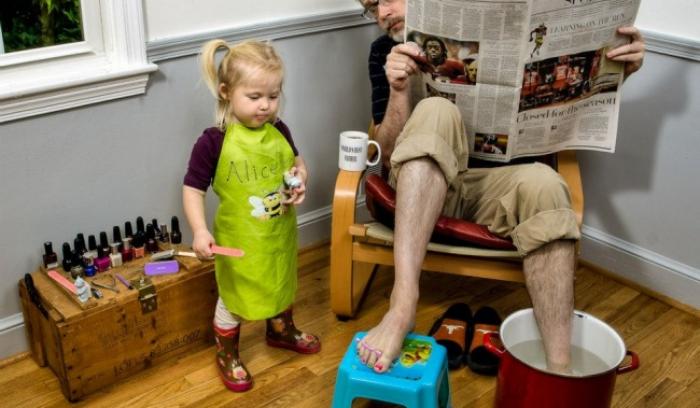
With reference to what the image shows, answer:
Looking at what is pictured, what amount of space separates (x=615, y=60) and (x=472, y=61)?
1.19 ft

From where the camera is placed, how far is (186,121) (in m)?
2.11

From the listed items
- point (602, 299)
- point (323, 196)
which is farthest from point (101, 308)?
point (602, 299)

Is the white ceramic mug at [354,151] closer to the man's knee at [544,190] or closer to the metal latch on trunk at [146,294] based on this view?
the man's knee at [544,190]

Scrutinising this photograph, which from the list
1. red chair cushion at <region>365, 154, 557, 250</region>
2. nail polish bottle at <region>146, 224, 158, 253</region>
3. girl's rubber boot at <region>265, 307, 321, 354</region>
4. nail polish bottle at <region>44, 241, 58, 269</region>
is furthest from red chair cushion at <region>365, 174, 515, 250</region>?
nail polish bottle at <region>44, 241, 58, 269</region>

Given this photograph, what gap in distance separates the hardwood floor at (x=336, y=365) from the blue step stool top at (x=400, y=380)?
A: 0.25 metres

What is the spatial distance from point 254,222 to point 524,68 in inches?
27.6

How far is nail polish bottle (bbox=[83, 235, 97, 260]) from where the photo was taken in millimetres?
1916

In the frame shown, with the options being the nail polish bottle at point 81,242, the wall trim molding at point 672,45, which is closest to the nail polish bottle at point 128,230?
the nail polish bottle at point 81,242

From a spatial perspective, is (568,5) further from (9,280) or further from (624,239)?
(9,280)

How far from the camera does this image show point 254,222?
5.71 ft

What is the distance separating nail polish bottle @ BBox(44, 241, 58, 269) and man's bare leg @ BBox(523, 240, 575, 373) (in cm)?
112

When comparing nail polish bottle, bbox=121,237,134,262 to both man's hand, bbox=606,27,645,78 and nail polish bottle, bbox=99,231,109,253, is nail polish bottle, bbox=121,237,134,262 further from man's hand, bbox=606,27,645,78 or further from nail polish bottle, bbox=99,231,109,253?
man's hand, bbox=606,27,645,78

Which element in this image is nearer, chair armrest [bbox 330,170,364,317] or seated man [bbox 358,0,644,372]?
seated man [bbox 358,0,644,372]

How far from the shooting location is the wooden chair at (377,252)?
1951 millimetres
